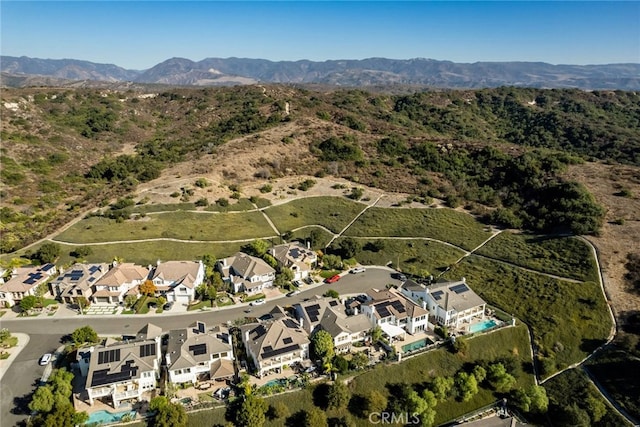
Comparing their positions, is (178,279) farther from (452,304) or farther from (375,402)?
(452,304)

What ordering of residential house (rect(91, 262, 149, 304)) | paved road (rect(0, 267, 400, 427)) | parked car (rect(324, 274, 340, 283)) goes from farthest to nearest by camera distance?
parked car (rect(324, 274, 340, 283)) → residential house (rect(91, 262, 149, 304)) → paved road (rect(0, 267, 400, 427))

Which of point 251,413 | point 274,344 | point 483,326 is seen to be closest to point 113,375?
point 251,413

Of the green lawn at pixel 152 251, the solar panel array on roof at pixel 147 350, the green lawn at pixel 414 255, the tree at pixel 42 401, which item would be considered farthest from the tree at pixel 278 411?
the green lawn at pixel 152 251

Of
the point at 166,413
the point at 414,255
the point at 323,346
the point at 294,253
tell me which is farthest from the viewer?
the point at 414,255

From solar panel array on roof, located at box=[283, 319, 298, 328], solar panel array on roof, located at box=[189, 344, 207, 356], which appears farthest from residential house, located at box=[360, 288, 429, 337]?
solar panel array on roof, located at box=[189, 344, 207, 356]

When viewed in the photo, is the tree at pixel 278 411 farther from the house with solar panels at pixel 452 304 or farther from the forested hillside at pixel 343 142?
the forested hillside at pixel 343 142

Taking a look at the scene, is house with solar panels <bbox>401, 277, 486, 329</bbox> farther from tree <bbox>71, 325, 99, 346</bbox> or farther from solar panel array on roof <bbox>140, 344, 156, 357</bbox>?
tree <bbox>71, 325, 99, 346</bbox>

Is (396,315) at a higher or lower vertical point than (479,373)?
higher
